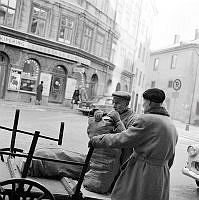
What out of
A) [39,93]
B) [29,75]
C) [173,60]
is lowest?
[39,93]

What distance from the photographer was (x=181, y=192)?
7637 mm

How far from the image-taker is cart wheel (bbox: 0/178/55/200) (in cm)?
360

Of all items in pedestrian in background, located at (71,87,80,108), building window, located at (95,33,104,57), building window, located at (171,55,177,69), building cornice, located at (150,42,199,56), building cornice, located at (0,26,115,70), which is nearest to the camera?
building cornice, located at (0,26,115,70)

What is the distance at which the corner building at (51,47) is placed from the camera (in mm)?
25922

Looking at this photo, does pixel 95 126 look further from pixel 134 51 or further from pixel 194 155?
pixel 134 51

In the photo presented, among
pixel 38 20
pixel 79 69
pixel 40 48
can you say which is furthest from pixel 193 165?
pixel 79 69

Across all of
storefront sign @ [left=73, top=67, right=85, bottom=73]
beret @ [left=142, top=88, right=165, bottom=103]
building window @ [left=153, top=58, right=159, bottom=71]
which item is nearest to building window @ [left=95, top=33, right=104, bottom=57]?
storefront sign @ [left=73, top=67, right=85, bottom=73]

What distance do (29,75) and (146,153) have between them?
24479 mm

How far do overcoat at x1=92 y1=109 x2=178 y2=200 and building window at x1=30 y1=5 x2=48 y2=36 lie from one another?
24826mm

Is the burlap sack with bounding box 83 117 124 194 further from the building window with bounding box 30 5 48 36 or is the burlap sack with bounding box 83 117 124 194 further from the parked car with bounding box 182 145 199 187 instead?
the building window with bounding box 30 5 48 36

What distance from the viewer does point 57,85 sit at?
2941 cm

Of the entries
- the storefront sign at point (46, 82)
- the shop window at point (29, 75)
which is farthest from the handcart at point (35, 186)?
the storefront sign at point (46, 82)

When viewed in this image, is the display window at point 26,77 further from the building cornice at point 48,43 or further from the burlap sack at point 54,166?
the burlap sack at point 54,166

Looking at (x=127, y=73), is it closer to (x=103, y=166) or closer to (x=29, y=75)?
(x=29, y=75)
